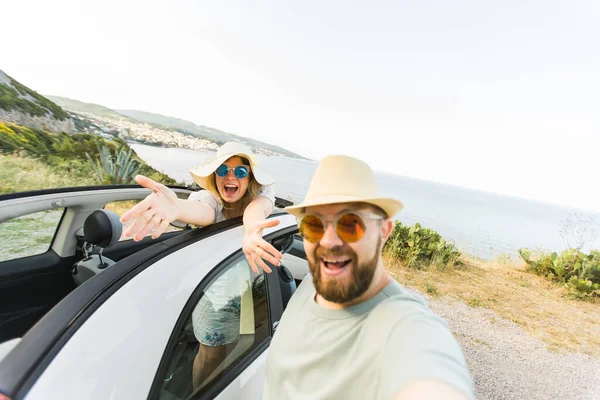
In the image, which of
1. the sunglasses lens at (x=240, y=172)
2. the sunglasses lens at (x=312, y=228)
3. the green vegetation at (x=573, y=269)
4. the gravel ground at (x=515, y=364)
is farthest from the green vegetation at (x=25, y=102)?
the green vegetation at (x=573, y=269)

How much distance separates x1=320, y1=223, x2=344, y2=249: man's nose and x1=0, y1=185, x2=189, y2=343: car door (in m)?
1.92

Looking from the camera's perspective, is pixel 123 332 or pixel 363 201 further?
pixel 363 201

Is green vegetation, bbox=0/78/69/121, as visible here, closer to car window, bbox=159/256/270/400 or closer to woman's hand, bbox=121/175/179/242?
woman's hand, bbox=121/175/179/242

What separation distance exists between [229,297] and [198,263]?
1.31ft

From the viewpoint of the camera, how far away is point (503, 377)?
3.92 metres

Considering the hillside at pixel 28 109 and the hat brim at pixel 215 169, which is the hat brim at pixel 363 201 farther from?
the hillside at pixel 28 109

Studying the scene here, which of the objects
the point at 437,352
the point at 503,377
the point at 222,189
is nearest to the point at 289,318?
the point at 437,352

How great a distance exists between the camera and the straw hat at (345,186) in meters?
1.24

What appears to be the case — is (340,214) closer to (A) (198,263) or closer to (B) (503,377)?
(A) (198,263)

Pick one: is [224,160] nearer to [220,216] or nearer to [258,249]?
[220,216]

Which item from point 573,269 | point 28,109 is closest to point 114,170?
point 28,109

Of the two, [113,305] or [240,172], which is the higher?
[240,172]

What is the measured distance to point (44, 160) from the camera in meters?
7.98

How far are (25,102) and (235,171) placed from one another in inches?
498
